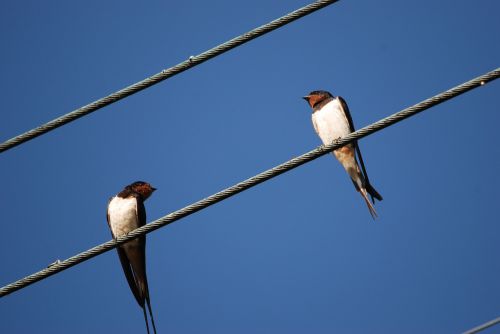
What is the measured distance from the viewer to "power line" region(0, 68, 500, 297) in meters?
3.16

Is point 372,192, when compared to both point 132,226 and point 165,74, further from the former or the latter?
point 165,74

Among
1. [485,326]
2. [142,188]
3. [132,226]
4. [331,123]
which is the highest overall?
[331,123]

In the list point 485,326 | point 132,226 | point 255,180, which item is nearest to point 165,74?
point 255,180

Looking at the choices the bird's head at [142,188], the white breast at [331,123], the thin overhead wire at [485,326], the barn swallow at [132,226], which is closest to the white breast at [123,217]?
the barn swallow at [132,226]

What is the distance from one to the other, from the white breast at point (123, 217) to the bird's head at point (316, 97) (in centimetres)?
210

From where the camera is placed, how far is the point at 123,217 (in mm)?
6598

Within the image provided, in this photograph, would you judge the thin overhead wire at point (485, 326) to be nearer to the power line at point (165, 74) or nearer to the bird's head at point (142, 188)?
the power line at point (165, 74)

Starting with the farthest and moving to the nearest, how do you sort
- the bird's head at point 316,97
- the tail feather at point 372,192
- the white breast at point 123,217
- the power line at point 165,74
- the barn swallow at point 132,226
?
the bird's head at point 316,97, the white breast at point 123,217, the tail feather at point 372,192, the barn swallow at point 132,226, the power line at point 165,74

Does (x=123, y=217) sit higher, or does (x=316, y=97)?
(x=316, y=97)

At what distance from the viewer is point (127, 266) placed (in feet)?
20.8

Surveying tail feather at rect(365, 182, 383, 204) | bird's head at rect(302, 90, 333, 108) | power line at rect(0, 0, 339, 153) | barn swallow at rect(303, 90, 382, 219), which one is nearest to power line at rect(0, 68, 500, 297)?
power line at rect(0, 0, 339, 153)

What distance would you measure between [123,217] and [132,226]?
0.11 meters

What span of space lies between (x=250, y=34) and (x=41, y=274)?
58.7 inches

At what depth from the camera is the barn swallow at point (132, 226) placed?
20.3 ft
